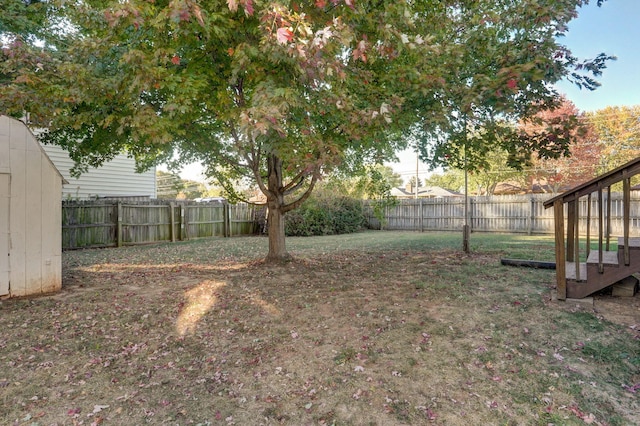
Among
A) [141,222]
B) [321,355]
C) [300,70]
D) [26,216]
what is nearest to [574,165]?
[141,222]

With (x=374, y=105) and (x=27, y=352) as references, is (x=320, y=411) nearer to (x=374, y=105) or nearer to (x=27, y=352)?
(x=27, y=352)

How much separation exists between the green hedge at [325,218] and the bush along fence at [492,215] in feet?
5.67

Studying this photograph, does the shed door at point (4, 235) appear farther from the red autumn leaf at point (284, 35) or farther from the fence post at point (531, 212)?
the fence post at point (531, 212)

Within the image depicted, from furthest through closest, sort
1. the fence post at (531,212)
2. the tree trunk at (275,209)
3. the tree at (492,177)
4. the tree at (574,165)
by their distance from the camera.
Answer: the tree at (574,165)
the tree at (492,177)
the fence post at (531,212)
the tree trunk at (275,209)

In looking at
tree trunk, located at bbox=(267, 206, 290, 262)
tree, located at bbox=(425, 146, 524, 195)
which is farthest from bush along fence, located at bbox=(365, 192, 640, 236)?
tree, located at bbox=(425, 146, 524, 195)

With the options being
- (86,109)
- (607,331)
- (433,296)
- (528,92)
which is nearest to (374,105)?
(528,92)

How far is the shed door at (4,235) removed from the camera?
15.0 ft

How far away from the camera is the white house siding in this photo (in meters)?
13.0

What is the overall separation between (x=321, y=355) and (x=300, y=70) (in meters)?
2.54

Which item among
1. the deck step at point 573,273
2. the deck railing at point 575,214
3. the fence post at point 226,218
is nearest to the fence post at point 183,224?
the fence post at point 226,218

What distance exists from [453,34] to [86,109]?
571 cm

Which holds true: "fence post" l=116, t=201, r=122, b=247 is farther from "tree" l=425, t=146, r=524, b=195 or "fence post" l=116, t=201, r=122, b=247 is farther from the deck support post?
"tree" l=425, t=146, r=524, b=195

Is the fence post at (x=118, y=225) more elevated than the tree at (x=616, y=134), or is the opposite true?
the tree at (x=616, y=134)

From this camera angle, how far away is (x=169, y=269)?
6.74m
